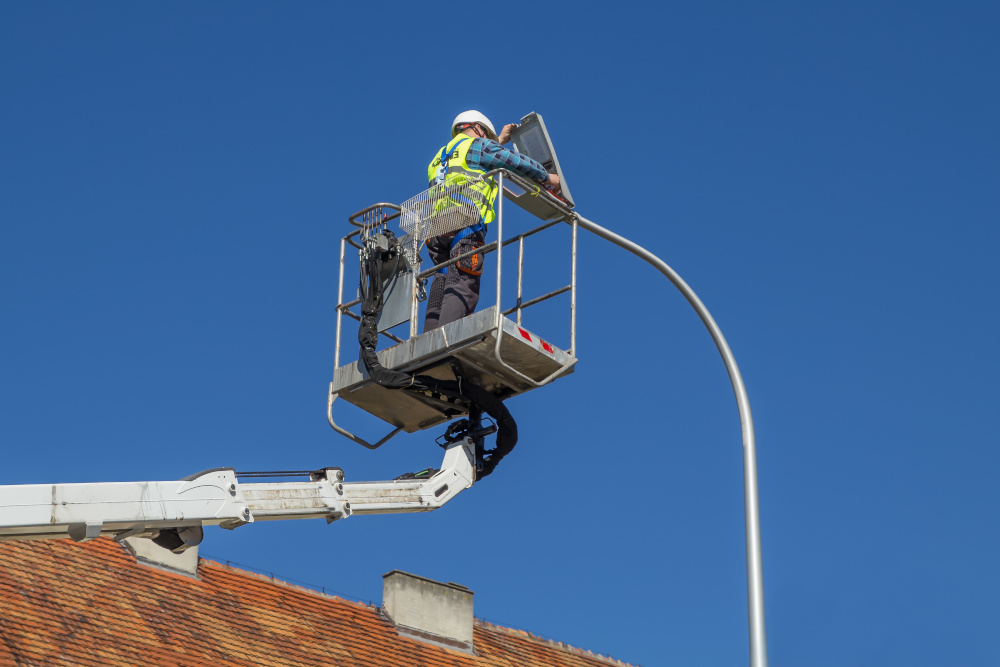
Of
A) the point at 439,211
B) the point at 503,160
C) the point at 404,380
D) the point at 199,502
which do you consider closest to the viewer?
the point at 199,502

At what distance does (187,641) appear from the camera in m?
18.2

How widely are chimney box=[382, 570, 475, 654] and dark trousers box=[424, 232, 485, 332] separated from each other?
27.8ft

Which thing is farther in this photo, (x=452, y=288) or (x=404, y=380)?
(x=452, y=288)

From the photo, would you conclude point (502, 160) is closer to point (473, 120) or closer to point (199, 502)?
point (473, 120)

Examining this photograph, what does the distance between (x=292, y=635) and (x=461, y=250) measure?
24.5 ft

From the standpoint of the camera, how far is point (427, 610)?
882 inches

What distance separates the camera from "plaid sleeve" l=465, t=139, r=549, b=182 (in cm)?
1439

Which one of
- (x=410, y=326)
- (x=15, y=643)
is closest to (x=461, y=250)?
(x=410, y=326)

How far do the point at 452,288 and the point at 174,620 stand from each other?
667 centimetres

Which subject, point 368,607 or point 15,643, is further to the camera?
point 368,607

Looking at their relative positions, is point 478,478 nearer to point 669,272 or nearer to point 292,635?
point 669,272

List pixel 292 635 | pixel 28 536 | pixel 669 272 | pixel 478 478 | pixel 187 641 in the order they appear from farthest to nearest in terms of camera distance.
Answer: pixel 292 635
pixel 187 641
pixel 478 478
pixel 669 272
pixel 28 536

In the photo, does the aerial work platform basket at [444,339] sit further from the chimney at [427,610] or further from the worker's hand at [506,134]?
the chimney at [427,610]

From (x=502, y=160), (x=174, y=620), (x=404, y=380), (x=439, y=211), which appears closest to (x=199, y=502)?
(x=404, y=380)
